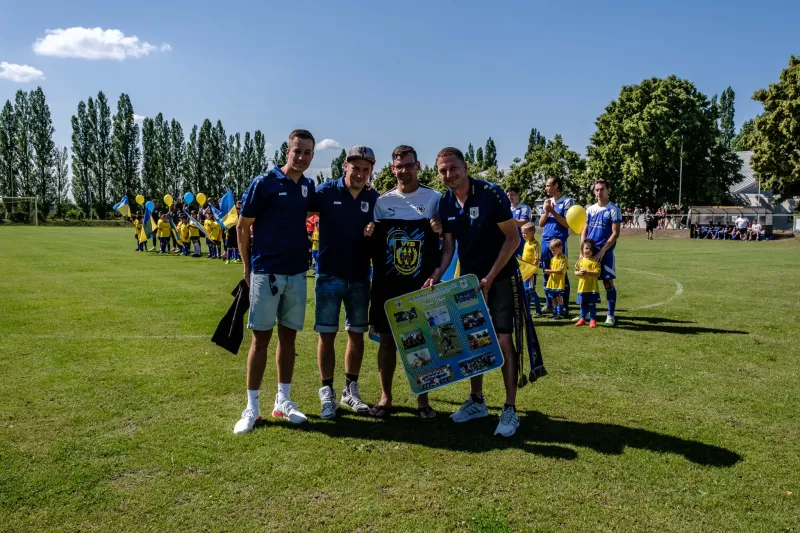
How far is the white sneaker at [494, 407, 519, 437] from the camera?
468 centimetres

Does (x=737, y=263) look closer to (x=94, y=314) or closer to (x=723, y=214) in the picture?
(x=94, y=314)

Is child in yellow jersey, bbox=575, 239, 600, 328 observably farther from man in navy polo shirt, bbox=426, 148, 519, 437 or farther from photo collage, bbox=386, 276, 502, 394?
photo collage, bbox=386, 276, 502, 394

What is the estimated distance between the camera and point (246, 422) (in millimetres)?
4770

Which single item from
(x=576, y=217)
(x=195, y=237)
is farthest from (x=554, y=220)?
(x=195, y=237)

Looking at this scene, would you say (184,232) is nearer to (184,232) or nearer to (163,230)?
(184,232)

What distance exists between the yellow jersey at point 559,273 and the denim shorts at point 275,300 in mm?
6346

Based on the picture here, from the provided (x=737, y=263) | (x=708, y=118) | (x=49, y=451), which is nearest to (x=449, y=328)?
(x=49, y=451)

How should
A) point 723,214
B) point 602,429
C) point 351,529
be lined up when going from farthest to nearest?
point 723,214 → point 602,429 → point 351,529

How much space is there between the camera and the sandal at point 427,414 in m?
5.09

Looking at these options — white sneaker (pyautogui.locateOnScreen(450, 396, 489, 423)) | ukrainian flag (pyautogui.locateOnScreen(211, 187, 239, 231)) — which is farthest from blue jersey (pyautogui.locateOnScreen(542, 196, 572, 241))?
ukrainian flag (pyautogui.locateOnScreen(211, 187, 239, 231))

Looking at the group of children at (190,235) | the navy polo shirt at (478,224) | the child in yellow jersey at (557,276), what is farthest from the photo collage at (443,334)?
the group of children at (190,235)

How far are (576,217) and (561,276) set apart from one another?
53.3 inches

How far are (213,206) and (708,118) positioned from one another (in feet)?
161

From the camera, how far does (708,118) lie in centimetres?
5384
